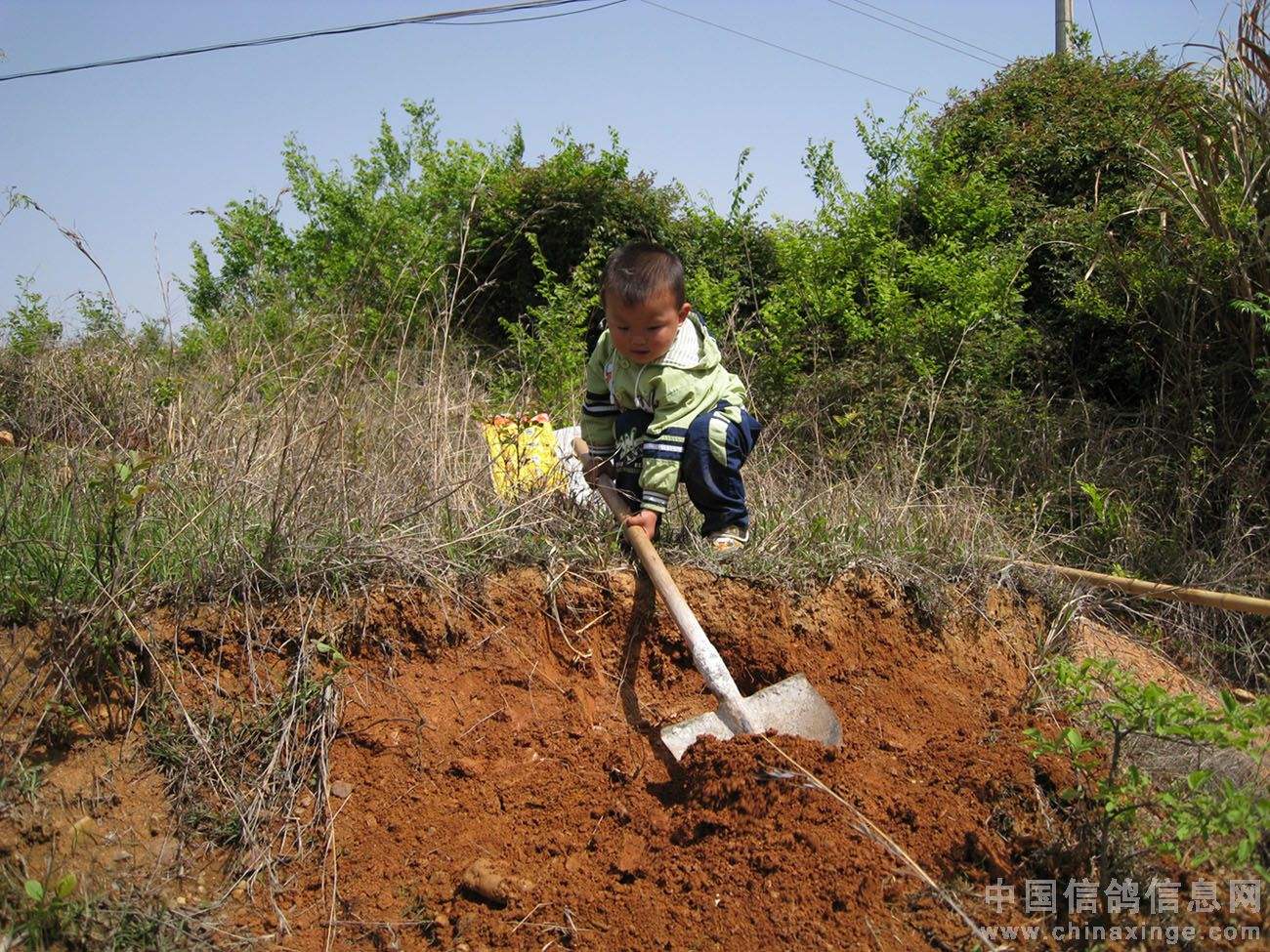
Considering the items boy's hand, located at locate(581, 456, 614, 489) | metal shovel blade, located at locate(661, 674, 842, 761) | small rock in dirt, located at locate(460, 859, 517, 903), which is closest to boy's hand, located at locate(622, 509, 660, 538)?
boy's hand, located at locate(581, 456, 614, 489)

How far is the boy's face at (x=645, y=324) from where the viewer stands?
130 inches

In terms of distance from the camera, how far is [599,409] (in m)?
3.81

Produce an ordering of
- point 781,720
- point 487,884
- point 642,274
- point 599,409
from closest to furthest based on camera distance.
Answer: point 487,884 → point 781,720 → point 642,274 → point 599,409

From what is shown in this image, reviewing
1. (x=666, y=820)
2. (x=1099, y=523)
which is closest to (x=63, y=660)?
(x=666, y=820)

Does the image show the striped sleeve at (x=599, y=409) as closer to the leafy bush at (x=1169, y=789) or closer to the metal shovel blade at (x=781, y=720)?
the metal shovel blade at (x=781, y=720)

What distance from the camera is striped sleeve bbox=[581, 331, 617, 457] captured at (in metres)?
3.78

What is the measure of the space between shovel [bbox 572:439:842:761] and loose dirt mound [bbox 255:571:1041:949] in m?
0.10

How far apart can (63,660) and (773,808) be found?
1925 millimetres

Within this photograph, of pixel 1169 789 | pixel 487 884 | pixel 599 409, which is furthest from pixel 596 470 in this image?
pixel 1169 789

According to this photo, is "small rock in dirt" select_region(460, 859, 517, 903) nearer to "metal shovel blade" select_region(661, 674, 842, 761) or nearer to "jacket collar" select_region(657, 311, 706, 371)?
"metal shovel blade" select_region(661, 674, 842, 761)

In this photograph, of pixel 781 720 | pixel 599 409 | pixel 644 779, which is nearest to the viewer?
pixel 644 779

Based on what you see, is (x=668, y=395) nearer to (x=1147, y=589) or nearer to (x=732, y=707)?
(x=732, y=707)

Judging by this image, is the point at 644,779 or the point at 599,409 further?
the point at 599,409

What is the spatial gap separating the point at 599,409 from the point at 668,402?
43 centimetres
